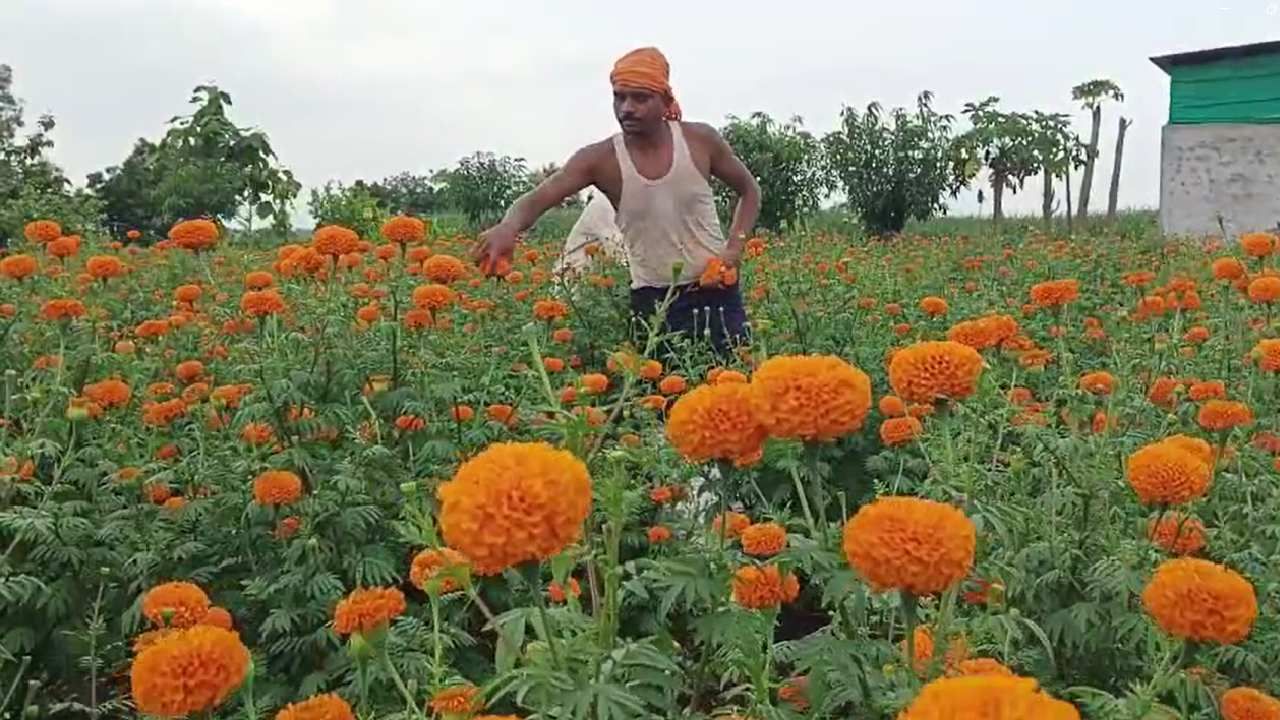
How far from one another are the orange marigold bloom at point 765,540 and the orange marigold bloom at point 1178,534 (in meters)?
0.62

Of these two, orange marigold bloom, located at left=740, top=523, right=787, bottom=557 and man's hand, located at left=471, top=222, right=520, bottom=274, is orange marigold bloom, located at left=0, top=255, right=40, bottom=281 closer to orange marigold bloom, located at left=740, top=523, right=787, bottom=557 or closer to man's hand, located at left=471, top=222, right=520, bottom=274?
man's hand, located at left=471, top=222, right=520, bottom=274

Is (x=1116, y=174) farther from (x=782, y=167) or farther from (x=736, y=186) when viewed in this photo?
(x=736, y=186)

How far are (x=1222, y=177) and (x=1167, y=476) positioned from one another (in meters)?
15.3

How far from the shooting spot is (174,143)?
10383 mm

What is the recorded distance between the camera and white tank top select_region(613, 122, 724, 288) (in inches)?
172

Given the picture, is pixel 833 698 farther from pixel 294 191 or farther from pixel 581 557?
pixel 294 191

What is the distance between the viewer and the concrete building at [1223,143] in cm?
1530

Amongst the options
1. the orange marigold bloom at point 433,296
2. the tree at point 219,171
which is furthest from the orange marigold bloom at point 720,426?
the tree at point 219,171

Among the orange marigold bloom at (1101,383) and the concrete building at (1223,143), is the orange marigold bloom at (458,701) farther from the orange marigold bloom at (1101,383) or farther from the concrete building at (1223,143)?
the concrete building at (1223,143)

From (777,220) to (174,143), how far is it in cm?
1060

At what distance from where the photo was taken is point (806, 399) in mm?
1453

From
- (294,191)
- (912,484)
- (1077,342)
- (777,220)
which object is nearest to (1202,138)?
(777,220)

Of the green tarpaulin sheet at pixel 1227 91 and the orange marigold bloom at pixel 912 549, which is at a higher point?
the green tarpaulin sheet at pixel 1227 91

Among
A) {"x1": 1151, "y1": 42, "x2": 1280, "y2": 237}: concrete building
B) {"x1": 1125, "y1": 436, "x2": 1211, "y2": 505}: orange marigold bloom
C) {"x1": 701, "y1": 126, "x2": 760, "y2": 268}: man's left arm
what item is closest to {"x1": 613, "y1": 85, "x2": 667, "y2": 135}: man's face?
{"x1": 701, "y1": 126, "x2": 760, "y2": 268}: man's left arm
